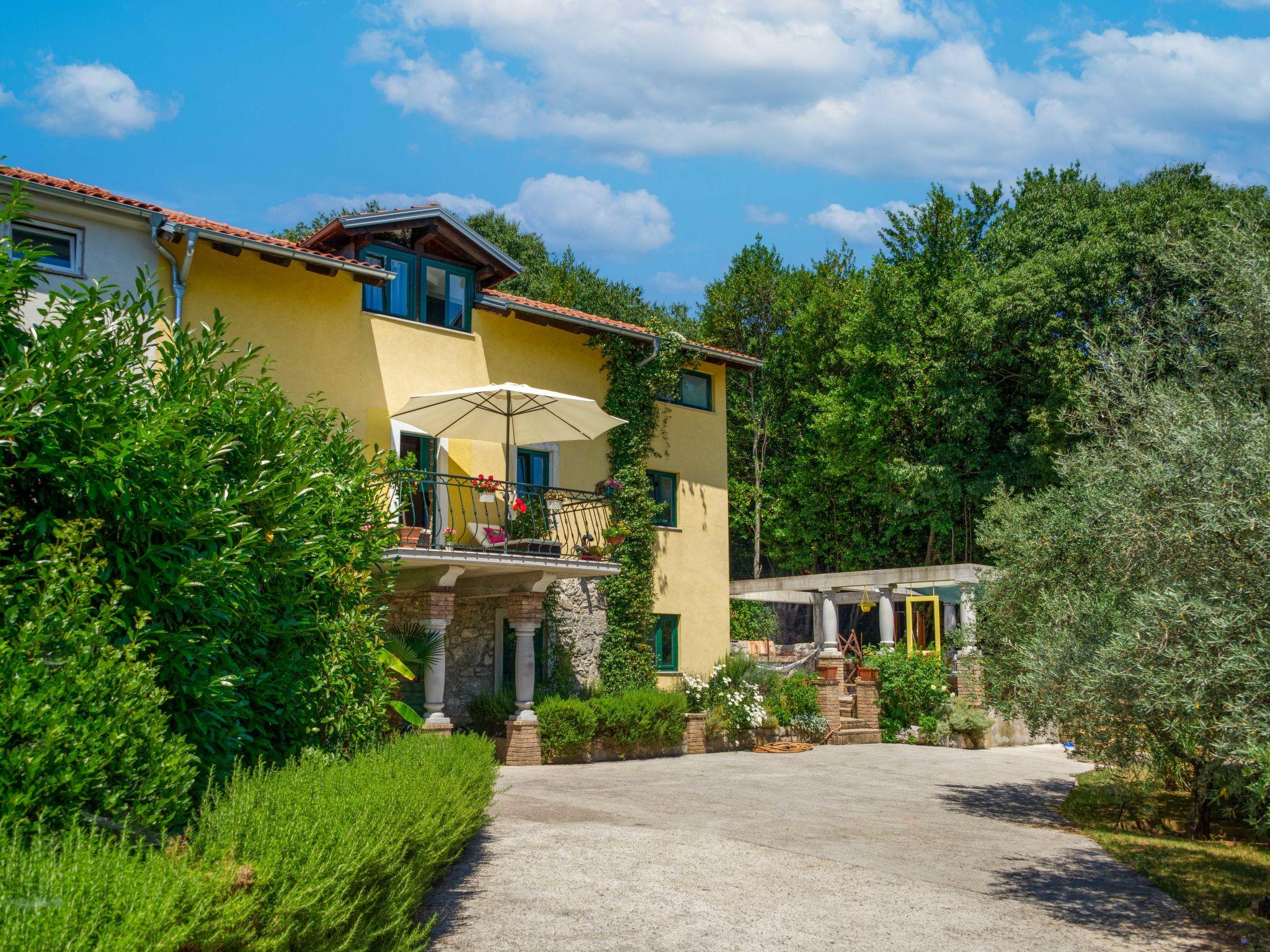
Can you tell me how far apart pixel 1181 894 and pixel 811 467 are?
29.1 metres

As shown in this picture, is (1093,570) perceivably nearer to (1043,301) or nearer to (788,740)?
(788,740)

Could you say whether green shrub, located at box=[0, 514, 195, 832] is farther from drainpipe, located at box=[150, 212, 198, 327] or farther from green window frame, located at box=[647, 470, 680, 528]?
green window frame, located at box=[647, 470, 680, 528]

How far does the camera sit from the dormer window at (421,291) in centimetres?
1673

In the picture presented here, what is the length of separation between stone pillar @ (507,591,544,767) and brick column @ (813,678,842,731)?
6440mm

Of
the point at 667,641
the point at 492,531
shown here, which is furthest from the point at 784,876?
the point at 667,641

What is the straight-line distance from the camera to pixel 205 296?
47.9 feet

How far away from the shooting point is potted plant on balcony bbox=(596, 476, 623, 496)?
59.5 ft

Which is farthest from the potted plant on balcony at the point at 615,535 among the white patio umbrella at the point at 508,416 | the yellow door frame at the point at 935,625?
the yellow door frame at the point at 935,625

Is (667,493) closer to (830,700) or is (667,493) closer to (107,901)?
(830,700)

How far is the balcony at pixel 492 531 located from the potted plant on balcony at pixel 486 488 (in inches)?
0.9

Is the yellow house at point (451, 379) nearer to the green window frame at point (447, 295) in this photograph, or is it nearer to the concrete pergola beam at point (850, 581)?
the green window frame at point (447, 295)

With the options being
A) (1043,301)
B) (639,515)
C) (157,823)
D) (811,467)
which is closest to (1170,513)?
(157,823)

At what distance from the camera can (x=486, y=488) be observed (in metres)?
15.7

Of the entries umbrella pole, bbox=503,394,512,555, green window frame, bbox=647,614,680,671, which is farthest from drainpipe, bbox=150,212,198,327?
green window frame, bbox=647,614,680,671
